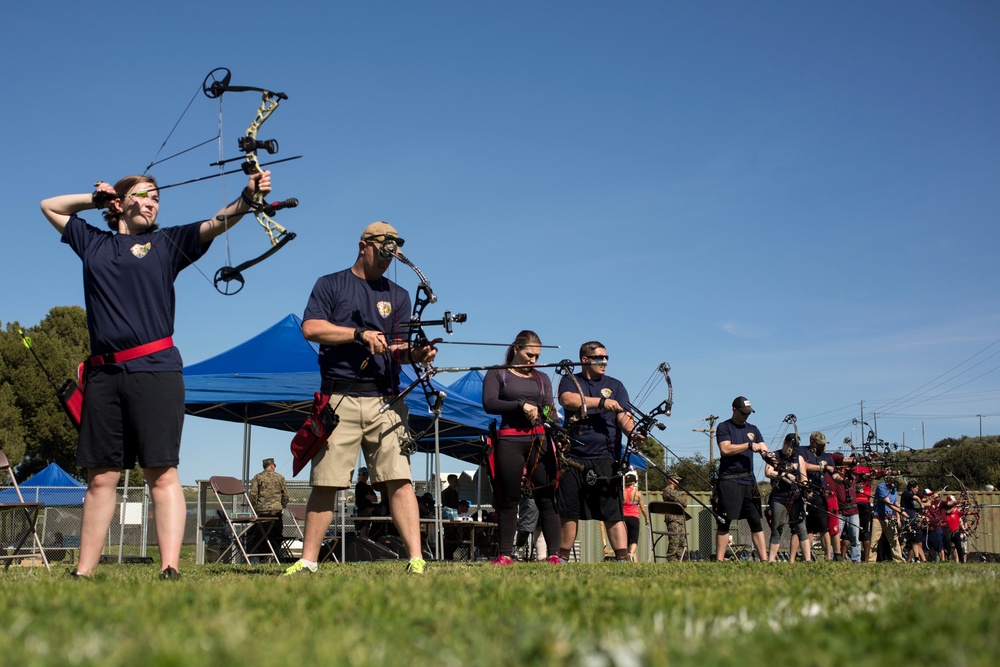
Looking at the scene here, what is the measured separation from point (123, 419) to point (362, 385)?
1322 mm

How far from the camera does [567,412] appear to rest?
8.62 m

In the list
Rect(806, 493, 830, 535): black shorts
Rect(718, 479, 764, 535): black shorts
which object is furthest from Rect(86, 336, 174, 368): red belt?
Rect(806, 493, 830, 535): black shorts

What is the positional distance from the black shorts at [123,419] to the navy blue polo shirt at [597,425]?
4340 mm

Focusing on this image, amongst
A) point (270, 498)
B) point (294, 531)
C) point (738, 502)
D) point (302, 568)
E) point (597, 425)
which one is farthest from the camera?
point (294, 531)

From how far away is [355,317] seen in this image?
5715 millimetres

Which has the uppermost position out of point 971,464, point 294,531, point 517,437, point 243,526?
point 971,464

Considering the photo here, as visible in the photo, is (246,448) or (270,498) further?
(246,448)

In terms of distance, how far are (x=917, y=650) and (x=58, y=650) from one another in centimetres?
180

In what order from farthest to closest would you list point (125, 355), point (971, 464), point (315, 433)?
1. point (971, 464)
2. point (315, 433)
3. point (125, 355)

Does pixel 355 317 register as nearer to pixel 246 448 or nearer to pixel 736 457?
pixel 736 457

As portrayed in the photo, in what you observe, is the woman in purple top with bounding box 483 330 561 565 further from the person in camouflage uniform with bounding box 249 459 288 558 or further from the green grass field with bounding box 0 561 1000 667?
the person in camouflage uniform with bounding box 249 459 288 558

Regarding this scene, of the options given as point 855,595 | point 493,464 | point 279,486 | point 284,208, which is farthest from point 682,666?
point 279,486

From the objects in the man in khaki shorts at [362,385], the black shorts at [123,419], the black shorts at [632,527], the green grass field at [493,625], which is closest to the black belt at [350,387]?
the man in khaki shorts at [362,385]

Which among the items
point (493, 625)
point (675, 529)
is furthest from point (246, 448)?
point (493, 625)
